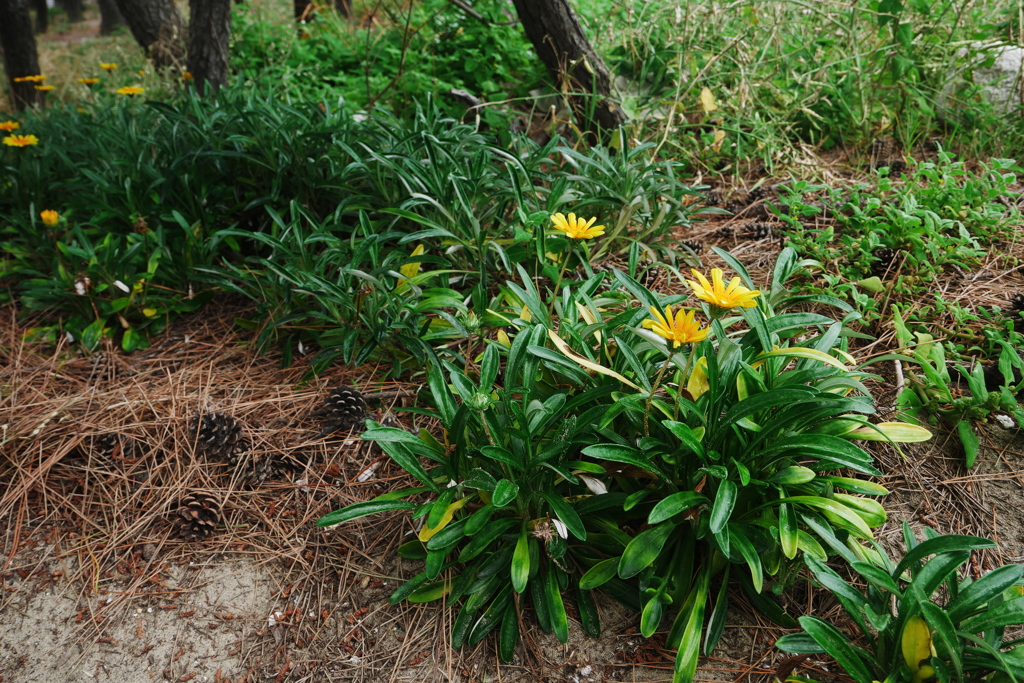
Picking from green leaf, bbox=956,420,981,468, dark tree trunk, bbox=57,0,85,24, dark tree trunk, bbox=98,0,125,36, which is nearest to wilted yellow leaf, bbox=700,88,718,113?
green leaf, bbox=956,420,981,468

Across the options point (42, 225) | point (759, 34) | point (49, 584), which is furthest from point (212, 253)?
point (759, 34)

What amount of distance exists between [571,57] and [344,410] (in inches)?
74.2

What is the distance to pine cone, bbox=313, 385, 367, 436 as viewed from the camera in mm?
1753

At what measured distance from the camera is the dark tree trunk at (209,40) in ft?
11.6

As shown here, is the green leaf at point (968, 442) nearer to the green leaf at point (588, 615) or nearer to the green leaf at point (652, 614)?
the green leaf at point (652, 614)

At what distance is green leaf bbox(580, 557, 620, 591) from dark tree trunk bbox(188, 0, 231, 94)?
3.39 m

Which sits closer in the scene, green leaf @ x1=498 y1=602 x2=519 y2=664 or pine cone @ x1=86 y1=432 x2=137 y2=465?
green leaf @ x1=498 y1=602 x2=519 y2=664

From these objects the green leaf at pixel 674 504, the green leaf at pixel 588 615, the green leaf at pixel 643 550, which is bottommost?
the green leaf at pixel 588 615

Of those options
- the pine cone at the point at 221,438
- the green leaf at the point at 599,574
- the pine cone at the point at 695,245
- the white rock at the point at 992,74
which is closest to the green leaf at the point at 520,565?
the green leaf at the point at 599,574

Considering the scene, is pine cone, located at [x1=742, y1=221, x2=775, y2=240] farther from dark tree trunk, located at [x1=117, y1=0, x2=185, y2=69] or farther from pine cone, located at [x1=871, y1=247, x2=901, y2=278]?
dark tree trunk, located at [x1=117, y1=0, x2=185, y2=69]

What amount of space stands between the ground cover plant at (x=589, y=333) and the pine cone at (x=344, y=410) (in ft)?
0.06

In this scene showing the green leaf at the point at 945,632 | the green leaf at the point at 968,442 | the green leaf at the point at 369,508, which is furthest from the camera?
the green leaf at the point at 968,442

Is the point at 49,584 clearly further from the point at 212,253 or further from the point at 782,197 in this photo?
the point at 782,197

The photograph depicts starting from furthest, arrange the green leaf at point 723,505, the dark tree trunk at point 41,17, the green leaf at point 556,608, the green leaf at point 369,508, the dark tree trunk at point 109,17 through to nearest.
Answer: the dark tree trunk at point 41,17 → the dark tree trunk at point 109,17 → the green leaf at point 369,508 → the green leaf at point 556,608 → the green leaf at point 723,505
